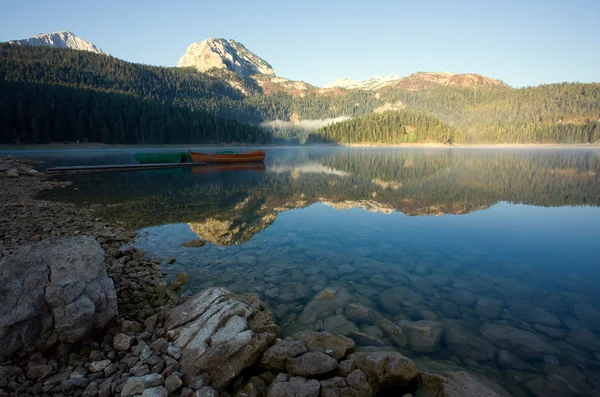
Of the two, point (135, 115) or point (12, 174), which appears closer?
point (12, 174)

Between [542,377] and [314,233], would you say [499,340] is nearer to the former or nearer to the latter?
[542,377]

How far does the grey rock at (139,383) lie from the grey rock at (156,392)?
97 mm

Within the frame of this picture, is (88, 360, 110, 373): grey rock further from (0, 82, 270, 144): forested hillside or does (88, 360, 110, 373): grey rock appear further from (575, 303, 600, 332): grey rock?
(0, 82, 270, 144): forested hillside

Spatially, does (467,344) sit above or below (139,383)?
below

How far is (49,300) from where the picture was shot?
4098mm

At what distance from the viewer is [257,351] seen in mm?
4055

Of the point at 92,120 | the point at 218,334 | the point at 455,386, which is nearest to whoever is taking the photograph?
the point at 455,386

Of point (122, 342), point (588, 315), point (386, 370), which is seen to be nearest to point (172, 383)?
point (122, 342)

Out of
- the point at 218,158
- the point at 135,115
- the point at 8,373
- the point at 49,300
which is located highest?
the point at 135,115

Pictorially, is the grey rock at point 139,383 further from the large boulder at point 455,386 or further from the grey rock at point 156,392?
the large boulder at point 455,386

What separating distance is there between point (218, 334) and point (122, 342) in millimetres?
1412

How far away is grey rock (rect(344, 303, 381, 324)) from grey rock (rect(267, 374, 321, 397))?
2179 mm

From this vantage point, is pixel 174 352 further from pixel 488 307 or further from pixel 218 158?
pixel 218 158

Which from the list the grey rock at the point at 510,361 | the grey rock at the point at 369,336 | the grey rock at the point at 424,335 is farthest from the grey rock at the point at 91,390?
the grey rock at the point at 510,361
